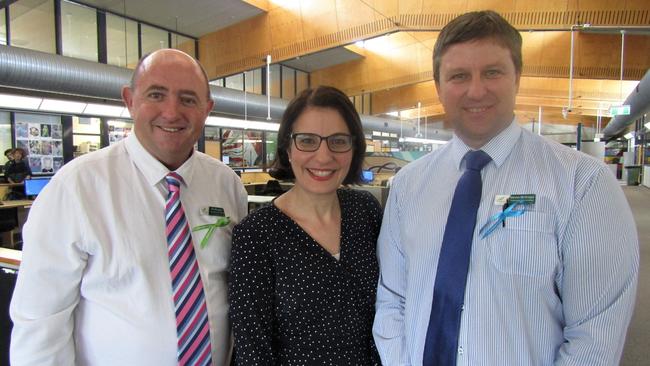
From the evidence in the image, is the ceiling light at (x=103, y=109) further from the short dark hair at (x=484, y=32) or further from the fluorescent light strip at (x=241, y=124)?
the short dark hair at (x=484, y=32)

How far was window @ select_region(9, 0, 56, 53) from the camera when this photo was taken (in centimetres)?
757

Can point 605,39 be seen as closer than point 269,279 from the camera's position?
No

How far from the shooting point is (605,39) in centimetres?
843

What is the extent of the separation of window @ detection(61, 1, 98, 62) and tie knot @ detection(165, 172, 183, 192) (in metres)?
8.64

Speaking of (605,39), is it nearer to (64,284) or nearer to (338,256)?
(338,256)

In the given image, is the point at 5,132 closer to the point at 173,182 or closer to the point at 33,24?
the point at 33,24

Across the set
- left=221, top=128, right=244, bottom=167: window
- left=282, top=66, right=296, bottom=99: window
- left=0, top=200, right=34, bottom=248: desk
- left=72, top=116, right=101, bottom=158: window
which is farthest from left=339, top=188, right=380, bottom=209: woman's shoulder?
left=282, top=66, right=296, bottom=99: window

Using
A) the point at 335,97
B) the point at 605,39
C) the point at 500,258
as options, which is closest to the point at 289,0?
the point at 605,39

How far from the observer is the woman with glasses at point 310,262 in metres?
1.28

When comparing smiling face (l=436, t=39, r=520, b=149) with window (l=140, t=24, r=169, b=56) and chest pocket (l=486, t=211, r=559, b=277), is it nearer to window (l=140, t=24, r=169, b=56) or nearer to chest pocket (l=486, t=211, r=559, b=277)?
chest pocket (l=486, t=211, r=559, b=277)

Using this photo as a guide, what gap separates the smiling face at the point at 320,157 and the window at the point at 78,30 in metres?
8.88

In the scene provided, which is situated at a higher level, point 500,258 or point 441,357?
point 500,258

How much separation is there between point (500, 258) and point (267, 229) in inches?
27.8

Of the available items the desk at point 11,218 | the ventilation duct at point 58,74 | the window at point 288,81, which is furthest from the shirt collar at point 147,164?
the window at point 288,81
